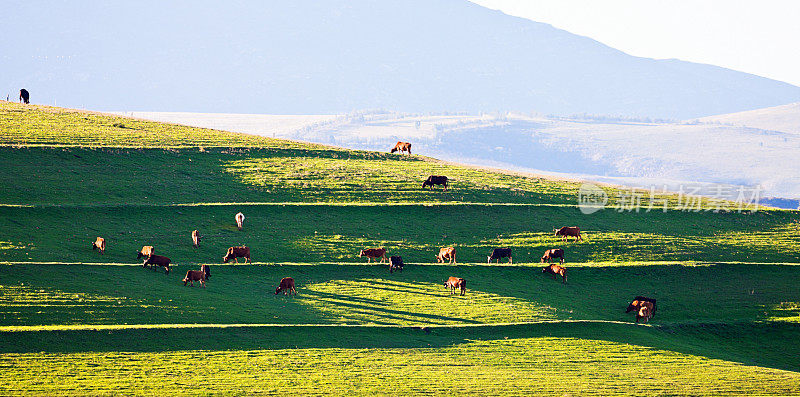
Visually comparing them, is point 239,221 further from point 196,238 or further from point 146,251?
point 146,251

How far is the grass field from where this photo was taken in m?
36.5

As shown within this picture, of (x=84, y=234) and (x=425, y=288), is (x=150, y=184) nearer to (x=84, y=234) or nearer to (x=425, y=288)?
(x=84, y=234)

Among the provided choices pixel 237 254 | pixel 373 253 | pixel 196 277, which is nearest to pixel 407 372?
pixel 196 277

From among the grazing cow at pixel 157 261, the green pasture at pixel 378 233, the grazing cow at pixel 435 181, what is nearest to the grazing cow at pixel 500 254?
the green pasture at pixel 378 233

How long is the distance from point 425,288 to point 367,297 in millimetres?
4085

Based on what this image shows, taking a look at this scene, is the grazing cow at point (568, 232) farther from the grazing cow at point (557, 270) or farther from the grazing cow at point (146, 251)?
the grazing cow at point (146, 251)

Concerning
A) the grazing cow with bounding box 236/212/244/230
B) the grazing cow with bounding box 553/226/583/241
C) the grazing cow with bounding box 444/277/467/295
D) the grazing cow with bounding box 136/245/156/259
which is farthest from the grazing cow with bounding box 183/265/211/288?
the grazing cow with bounding box 553/226/583/241

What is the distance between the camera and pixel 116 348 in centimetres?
3688

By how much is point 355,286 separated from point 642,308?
54.9ft

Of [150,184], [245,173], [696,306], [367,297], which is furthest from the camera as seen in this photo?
[245,173]

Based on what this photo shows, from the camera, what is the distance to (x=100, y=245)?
1982 inches

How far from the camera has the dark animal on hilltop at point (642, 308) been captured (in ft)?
153

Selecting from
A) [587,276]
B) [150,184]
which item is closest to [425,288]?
[587,276]

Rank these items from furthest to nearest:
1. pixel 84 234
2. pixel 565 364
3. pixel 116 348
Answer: pixel 84 234 → pixel 565 364 → pixel 116 348
